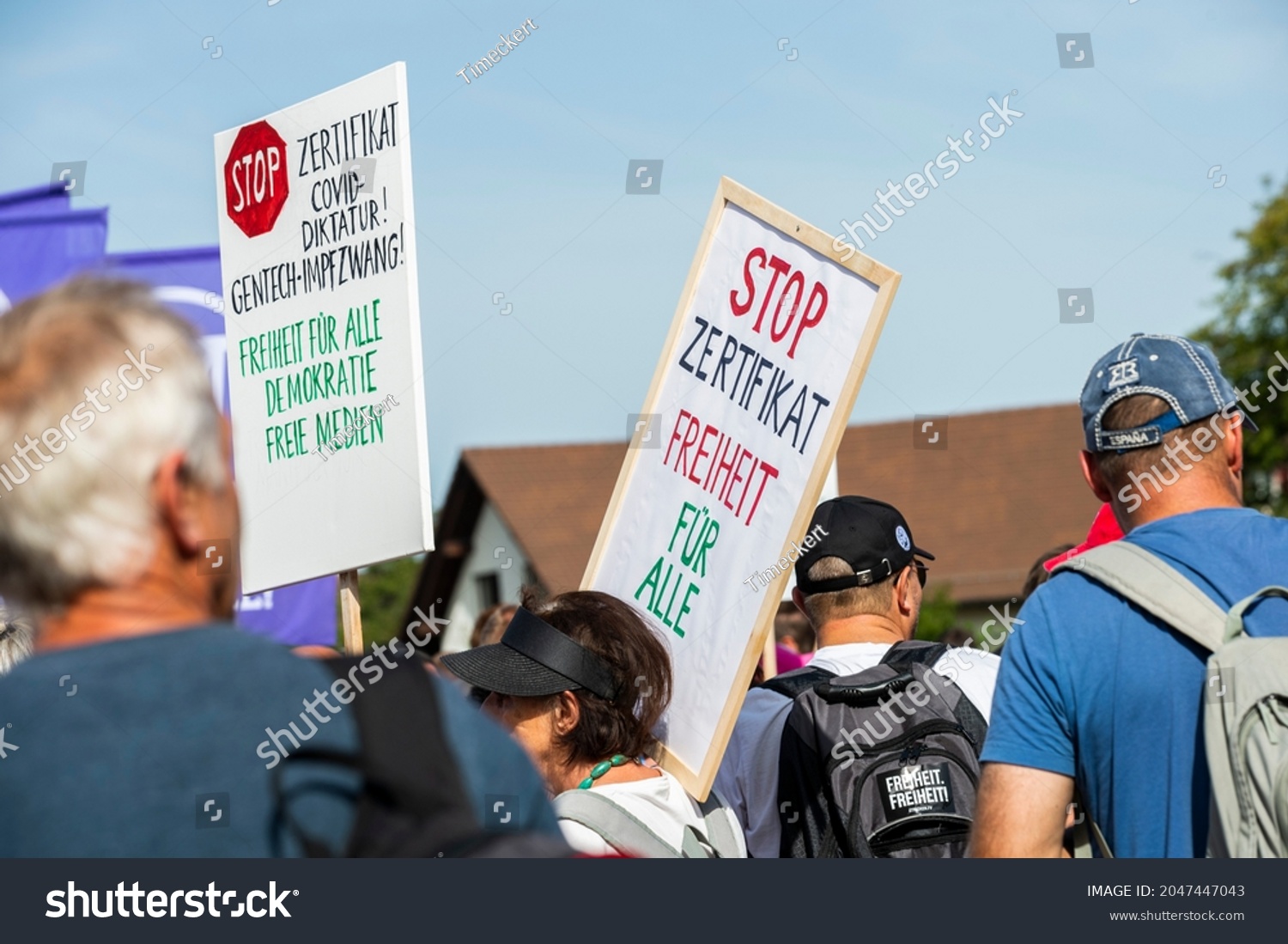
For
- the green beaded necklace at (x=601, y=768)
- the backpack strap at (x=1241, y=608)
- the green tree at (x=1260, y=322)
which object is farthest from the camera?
the green tree at (x=1260, y=322)

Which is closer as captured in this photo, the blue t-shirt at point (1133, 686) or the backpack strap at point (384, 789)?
the backpack strap at point (384, 789)

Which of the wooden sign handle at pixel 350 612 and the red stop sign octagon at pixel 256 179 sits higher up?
the red stop sign octagon at pixel 256 179

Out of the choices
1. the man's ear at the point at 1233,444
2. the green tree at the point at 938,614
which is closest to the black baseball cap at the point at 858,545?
the man's ear at the point at 1233,444

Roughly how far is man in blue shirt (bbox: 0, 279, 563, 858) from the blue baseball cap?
56.6 inches

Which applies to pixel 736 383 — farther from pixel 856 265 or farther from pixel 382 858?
pixel 382 858

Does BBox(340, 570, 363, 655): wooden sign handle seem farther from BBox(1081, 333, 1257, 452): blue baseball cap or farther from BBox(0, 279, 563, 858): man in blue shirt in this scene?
BBox(0, 279, 563, 858): man in blue shirt

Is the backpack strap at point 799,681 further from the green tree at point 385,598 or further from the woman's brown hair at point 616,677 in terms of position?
the green tree at point 385,598

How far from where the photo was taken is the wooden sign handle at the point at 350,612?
3863mm

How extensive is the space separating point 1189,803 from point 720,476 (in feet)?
4.83

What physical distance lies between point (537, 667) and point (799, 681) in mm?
729

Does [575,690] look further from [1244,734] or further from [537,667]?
[1244,734]

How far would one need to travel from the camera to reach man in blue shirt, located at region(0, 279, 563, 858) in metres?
1.34

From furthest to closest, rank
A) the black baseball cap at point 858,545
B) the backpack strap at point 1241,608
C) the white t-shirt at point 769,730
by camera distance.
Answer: the black baseball cap at point 858,545
the white t-shirt at point 769,730
the backpack strap at point 1241,608

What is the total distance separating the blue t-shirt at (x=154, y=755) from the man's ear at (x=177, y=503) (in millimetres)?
112
